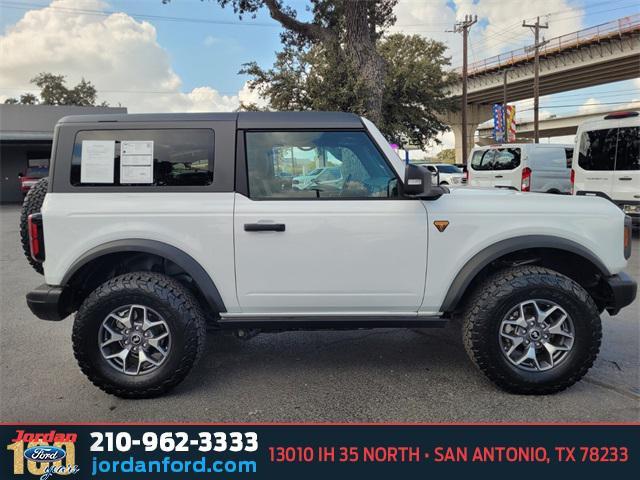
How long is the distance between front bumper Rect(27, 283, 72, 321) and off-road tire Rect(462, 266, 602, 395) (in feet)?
8.94

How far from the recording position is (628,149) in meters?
8.67

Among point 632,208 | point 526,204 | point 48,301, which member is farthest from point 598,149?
point 48,301

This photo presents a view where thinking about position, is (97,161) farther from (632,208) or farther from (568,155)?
(568,155)

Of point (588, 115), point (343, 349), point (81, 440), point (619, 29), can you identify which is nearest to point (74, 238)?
point (81, 440)

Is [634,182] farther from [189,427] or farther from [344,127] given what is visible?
[189,427]

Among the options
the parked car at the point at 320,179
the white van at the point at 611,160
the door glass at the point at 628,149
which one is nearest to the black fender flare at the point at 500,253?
the parked car at the point at 320,179

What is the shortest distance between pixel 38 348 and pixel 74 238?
168 cm

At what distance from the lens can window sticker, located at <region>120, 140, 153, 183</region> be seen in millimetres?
3234

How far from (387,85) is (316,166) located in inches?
986

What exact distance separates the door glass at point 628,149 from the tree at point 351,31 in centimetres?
643

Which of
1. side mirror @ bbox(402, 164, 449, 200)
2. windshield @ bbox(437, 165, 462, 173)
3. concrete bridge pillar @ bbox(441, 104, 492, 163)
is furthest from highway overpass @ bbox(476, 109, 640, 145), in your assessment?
side mirror @ bbox(402, 164, 449, 200)

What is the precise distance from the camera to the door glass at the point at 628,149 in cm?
856

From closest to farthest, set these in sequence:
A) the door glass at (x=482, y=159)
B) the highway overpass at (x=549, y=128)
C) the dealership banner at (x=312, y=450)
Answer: the dealership banner at (x=312, y=450)
the door glass at (x=482, y=159)
the highway overpass at (x=549, y=128)

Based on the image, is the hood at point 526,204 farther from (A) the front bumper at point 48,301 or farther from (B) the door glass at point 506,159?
(B) the door glass at point 506,159
